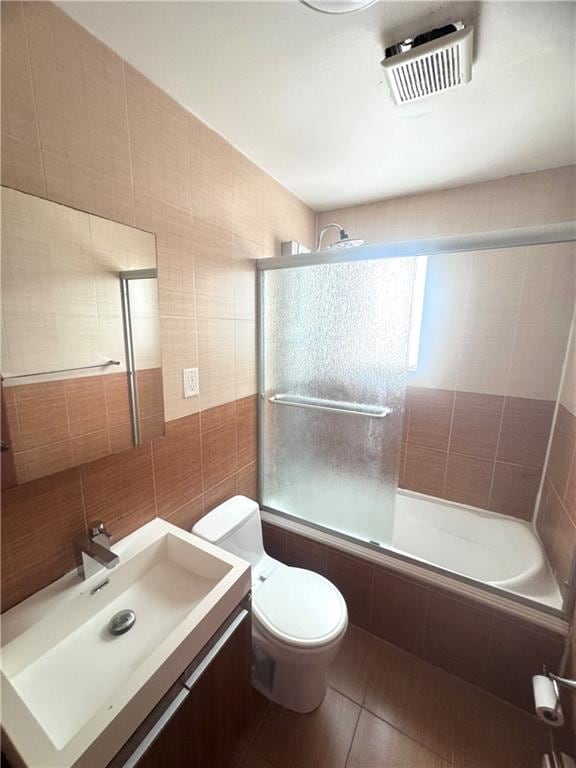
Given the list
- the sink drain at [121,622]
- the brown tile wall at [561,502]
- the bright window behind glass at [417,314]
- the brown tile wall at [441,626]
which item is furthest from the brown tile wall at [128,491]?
the brown tile wall at [561,502]

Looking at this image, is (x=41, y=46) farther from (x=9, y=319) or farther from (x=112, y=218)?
(x=9, y=319)

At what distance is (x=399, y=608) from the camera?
1.44 m

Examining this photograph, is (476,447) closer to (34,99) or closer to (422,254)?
(422,254)

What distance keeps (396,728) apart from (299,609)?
58 centimetres

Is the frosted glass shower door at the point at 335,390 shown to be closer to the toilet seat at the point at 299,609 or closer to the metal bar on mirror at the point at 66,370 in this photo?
the toilet seat at the point at 299,609

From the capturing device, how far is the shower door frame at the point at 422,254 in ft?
3.54

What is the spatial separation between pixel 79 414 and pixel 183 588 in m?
0.68

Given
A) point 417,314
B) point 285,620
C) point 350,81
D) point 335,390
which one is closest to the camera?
A: point 350,81

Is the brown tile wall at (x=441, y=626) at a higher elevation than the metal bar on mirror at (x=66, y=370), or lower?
lower

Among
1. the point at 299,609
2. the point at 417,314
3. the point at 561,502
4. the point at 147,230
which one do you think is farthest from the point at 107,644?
the point at 417,314

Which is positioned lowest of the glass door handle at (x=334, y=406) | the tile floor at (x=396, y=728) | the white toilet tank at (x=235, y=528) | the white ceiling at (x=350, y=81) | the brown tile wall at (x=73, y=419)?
the tile floor at (x=396, y=728)

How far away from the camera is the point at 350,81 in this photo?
40.5 inches

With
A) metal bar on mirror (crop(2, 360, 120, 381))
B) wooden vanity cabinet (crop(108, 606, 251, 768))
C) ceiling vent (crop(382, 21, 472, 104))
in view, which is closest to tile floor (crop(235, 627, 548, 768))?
wooden vanity cabinet (crop(108, 606, 251, 768))

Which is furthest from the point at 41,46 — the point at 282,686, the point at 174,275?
the point at 282,686
